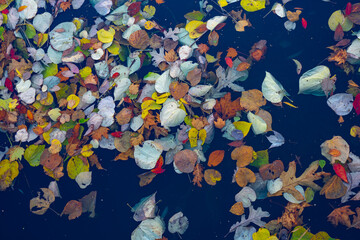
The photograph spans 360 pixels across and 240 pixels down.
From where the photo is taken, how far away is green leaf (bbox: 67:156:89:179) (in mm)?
1301

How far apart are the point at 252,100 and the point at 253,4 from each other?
0.48 meters

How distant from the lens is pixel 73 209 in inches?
50.9

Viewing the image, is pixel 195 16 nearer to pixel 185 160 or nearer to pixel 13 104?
pixel 185 160

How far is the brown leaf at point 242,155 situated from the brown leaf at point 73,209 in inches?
28.9

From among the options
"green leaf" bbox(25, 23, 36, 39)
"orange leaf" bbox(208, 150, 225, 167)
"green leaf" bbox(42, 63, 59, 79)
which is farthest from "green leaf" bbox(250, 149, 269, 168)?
"green leaf" bbox(25, 23, 36, 39)

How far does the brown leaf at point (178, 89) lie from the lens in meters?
1.28

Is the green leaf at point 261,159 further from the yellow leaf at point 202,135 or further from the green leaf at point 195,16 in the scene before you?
the green leaf at point 195,16

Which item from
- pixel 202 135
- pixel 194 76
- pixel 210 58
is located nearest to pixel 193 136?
pixel 202 135

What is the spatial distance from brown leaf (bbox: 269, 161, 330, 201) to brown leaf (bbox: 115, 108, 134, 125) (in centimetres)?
72

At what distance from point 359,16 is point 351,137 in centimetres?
54

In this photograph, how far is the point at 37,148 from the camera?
1337 mm

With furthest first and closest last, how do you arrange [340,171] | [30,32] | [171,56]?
[30,32] → [171,56] → [340,171]

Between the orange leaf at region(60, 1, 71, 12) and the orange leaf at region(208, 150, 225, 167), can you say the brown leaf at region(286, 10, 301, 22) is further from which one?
the orange leaf at region(60, 1, 71, 12)

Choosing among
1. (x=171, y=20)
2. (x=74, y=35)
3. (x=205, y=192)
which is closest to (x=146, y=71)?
(x=171, y=20)
